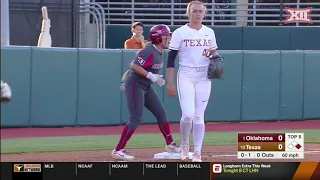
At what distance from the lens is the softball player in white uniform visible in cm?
743

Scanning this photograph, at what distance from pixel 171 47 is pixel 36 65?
15.1ft

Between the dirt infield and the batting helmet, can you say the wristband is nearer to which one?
the batting helmet

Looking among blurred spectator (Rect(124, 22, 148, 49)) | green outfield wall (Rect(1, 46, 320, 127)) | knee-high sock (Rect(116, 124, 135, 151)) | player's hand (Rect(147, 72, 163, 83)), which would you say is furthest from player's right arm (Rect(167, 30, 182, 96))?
blurred spectator (Rect(124, 22, 148, 49))

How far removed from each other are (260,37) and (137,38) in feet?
28.4

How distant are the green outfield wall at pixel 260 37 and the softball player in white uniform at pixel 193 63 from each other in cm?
1255

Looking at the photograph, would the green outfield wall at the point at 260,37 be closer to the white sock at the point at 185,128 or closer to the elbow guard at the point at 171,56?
the white sock at the point at 185,128

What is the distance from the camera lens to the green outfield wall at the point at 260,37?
788 inches

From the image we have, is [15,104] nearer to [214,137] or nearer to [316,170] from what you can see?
[214,137]

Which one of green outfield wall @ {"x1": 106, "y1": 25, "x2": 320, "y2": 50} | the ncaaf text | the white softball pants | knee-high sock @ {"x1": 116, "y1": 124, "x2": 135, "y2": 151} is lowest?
knee-high sock @ {"x1": 116, "y1": 124, "x2": 135, "y2": 151}

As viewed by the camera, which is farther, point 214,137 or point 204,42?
point 214,137

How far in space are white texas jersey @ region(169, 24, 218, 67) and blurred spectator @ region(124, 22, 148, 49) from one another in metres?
4.13

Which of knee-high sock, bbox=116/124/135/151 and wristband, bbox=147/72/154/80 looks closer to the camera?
wristband, bbox=147/72/154/80

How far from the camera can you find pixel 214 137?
10797mm

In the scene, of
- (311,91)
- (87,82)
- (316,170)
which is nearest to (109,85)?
(87,82)
